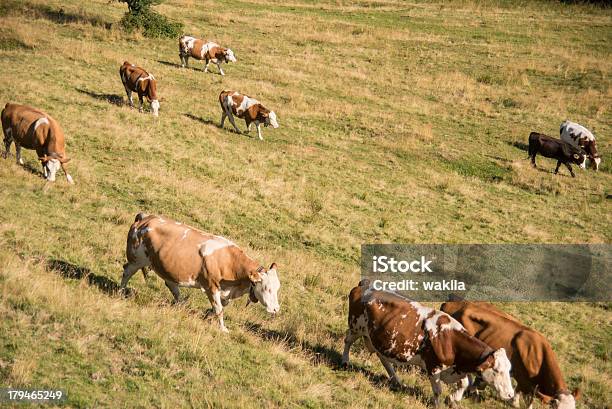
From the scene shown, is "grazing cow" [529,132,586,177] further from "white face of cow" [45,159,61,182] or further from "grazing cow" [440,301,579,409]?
"white face of cow" [45,159,61,182]

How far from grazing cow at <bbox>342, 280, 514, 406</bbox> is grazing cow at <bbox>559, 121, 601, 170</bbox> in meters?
23.7

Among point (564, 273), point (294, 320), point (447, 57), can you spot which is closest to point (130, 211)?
point (294, 320)

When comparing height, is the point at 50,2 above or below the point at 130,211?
above

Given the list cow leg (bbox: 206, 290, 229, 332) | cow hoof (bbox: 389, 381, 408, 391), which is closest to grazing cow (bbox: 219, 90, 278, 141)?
cow leg (bbox: 206, 290, 229, 332)

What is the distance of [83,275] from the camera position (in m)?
11.2

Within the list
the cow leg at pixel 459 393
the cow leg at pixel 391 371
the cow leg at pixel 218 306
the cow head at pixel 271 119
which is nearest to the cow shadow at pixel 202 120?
the cow head at pixel 271 119

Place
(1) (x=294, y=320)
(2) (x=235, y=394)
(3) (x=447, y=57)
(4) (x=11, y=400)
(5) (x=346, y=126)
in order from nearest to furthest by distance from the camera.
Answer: (4) (x=11, y=400) → (2) (x=235, y=394) → (1) (x=294, y=320) → (5) (x=346, y=126) → (3) (x=447, y=57)

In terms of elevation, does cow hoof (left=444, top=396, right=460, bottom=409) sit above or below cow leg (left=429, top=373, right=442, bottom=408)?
below

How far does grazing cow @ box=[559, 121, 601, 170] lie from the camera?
30031 millimetres

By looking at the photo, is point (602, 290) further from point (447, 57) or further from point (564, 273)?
point (447, 57)

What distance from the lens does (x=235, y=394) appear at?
8.09 m

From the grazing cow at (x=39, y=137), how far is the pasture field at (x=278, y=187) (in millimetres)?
676

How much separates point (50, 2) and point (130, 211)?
33.9 m

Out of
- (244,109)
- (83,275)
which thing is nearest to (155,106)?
(244,109)
